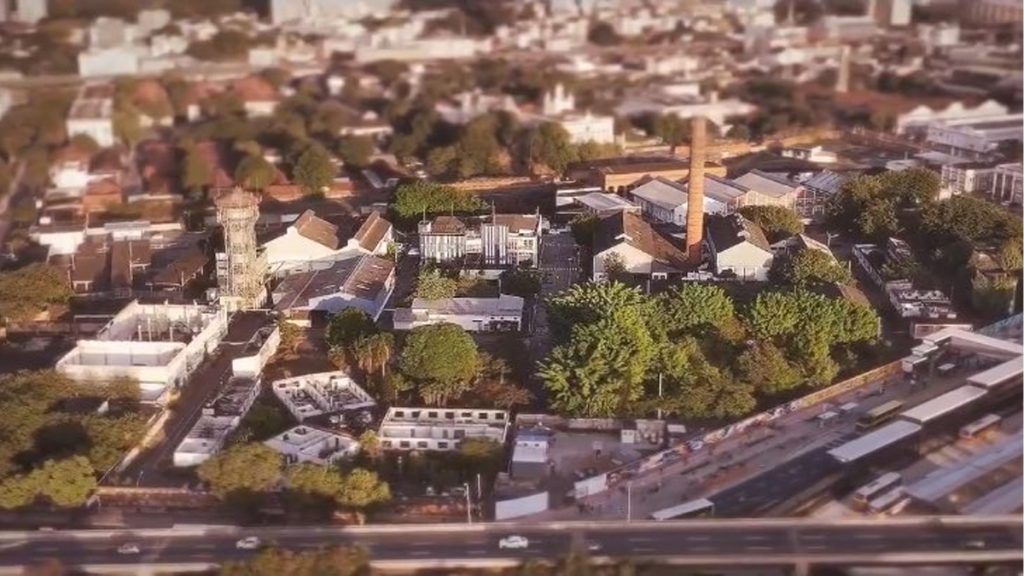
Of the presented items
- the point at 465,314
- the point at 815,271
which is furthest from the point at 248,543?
the point at 815,271

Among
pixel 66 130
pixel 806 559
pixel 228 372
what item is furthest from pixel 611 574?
pixel 66 130

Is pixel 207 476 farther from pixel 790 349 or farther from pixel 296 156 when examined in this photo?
pixel 296 156

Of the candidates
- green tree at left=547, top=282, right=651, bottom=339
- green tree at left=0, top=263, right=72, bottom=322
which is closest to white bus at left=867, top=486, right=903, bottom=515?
green tree at left=547, top=282, right=651, bottom=339

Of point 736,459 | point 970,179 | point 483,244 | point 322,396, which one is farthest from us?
point 970,179

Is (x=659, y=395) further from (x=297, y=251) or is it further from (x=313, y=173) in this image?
(x=313, y=173)

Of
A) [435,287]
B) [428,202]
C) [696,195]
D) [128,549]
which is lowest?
[128,549]

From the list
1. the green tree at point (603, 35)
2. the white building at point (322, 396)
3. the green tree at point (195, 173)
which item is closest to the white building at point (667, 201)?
the green tree at point (603, 35)
